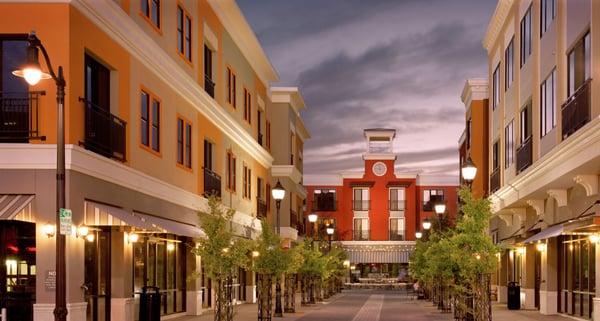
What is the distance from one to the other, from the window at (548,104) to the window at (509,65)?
741cm

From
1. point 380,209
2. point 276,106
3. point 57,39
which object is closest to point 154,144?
point 57,39

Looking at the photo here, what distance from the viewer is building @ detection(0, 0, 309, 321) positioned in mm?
19156

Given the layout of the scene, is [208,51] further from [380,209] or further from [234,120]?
[380,209]

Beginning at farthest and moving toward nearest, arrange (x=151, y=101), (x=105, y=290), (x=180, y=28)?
(x=180, y=28)
(x=151, y=101)
(x=105, y=290)

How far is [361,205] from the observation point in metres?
91.8

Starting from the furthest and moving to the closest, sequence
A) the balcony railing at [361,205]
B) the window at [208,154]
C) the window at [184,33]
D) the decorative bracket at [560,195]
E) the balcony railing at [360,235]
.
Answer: the balcony railing at [361,205], the balcony railing at [360,235], the window at [208,154], the window at [184,33], the decorative bracket at [560,195]

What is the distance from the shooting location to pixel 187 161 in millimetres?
→ 31953

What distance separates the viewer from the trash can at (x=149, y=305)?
2495 cm

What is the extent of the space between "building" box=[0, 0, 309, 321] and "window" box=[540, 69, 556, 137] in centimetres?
1251

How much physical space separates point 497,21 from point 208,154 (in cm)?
1622

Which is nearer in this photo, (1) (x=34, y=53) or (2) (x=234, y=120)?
(1) (x=34, y=53)

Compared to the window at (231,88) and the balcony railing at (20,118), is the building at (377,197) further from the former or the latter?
the balcony railing at (20,118)

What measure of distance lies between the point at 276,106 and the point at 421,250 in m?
14.2

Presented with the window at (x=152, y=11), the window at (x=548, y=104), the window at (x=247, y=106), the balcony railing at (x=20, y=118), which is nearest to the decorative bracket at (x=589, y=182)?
the window at (x=548, y=104)
